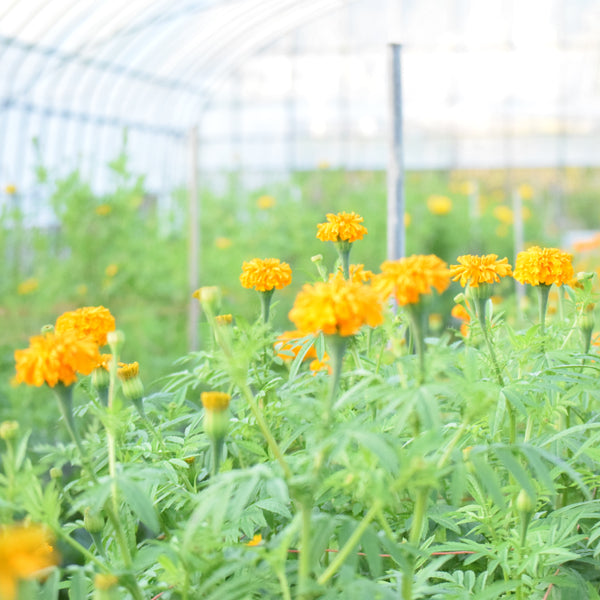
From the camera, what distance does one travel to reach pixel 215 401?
2.55ft

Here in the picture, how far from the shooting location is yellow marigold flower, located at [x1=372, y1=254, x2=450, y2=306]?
729mm

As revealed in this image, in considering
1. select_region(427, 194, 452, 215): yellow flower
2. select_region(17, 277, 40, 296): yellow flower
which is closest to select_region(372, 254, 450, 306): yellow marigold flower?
select_region(17, 277, 40, 296): yellow flower

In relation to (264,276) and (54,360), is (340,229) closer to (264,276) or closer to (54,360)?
(264,276)

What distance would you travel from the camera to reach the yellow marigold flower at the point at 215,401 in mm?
770

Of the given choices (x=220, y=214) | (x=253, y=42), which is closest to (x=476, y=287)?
(x=220, y=214)

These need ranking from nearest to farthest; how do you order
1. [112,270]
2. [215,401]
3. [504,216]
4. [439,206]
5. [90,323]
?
[215,401] → [90,323] → [112,270] → [439,206] → [504,216]

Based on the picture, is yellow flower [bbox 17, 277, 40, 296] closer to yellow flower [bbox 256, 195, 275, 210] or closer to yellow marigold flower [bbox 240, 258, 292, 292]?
yellow flower [bbox 256, 195, 275, 210]

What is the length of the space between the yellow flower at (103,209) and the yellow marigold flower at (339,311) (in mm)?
3082

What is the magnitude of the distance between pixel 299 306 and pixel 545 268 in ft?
1.76

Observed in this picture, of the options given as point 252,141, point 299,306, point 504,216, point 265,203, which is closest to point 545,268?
point 299,306

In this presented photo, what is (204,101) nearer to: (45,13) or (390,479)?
(45,13)

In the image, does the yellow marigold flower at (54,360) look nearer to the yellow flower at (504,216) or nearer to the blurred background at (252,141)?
the blurred background at (252,141)

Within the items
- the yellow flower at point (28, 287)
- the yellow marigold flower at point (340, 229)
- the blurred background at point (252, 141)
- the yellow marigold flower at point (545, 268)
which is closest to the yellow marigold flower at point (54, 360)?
the yellow marigold flower at point (340, 229)

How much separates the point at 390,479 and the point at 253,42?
7.60 m
